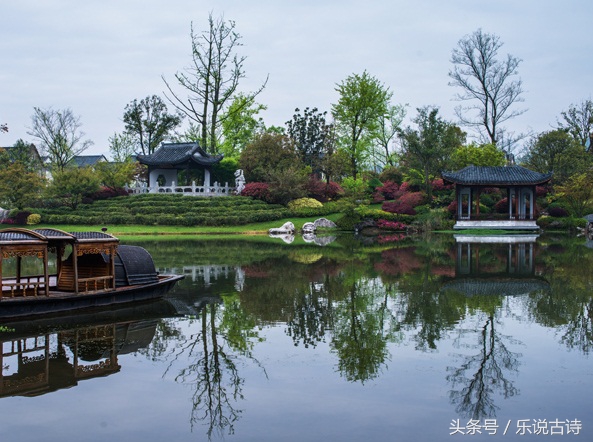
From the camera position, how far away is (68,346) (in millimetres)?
11195

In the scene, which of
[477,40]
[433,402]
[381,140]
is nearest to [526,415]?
[433,402]

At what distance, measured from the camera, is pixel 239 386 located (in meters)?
8.88

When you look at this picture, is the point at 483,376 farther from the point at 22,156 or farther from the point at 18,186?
the point at 22,156

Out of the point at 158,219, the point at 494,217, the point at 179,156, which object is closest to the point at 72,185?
the point at 158,219

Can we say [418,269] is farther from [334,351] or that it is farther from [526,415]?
[526,415]

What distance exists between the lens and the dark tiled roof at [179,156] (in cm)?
5838

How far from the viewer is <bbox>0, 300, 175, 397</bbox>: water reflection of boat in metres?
9.28

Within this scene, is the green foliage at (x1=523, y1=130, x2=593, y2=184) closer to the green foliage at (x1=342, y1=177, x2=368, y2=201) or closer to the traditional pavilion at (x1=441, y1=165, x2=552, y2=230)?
the traditional pavilion at (x1=441, y1=165, x2=552, y2=230)

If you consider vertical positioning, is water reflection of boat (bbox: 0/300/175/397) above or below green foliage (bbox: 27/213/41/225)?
below

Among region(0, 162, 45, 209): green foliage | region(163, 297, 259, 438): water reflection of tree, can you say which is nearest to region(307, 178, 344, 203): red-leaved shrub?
region(0, 162, 45, 209): green foliage

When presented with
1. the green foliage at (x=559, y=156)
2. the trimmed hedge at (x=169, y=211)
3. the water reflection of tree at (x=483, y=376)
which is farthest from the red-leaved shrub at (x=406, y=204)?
the water reflection of tree at (x=483, y=376)

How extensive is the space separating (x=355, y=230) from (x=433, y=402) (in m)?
39.1

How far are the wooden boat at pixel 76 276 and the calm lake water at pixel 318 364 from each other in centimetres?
51

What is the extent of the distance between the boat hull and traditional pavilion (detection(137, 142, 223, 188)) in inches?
1686
